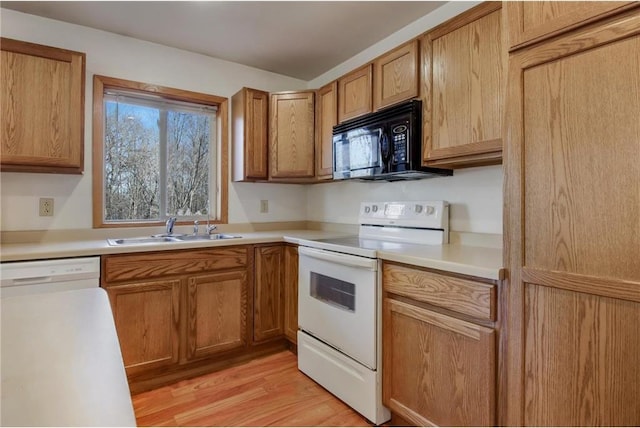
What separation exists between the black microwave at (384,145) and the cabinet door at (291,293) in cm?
68

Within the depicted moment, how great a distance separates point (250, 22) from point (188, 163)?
122 cm

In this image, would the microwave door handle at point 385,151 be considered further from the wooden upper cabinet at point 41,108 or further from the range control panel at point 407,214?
the wooden upper cabinet at point 41,108

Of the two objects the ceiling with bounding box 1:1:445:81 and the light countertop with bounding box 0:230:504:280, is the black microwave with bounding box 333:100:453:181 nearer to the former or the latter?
the light countertop with bounding box 0:230:504:280

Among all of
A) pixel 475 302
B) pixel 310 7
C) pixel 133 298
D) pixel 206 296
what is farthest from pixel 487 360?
pixel 310 7

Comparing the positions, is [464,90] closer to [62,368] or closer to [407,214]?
[407,214]

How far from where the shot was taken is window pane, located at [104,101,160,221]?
8.21 feet

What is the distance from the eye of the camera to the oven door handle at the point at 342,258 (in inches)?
68.3

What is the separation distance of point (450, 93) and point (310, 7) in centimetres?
104

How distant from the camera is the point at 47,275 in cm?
172

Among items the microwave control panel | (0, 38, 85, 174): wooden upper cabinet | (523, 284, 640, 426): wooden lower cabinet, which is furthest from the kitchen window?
(523, 284, 640, 426): wooden lower cabinet

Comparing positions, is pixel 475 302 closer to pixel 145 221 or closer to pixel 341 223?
pixel 341 223

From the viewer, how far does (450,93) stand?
69.0 inches

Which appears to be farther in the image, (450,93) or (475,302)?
(450,93)

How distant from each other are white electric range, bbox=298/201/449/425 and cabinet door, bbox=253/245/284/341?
0.97 ft
